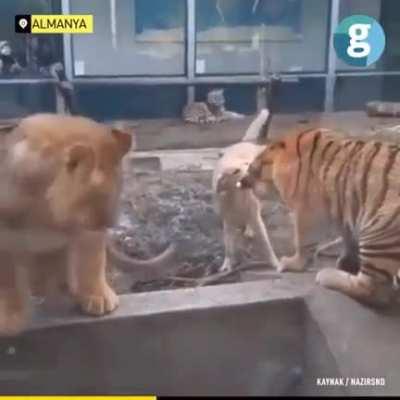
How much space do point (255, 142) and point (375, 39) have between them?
27 cm

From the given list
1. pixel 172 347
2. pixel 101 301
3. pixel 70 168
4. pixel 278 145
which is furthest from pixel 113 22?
pixel 172 347

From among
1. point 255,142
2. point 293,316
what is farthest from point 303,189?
point 293,316

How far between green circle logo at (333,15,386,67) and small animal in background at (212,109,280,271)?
0.22 m

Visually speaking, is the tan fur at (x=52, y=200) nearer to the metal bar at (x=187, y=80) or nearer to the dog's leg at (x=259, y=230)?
the metal bar at (x=187, y=80)

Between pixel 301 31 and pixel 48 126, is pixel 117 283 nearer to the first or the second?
pixel 48 126

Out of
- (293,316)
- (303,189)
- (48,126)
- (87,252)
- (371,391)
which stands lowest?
(371,391)

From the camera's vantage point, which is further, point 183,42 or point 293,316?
point 293,316

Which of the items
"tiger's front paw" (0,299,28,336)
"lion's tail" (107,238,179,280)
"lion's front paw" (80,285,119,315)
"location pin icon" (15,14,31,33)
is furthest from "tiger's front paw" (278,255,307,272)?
"location pin icon" (15,14,31,33)

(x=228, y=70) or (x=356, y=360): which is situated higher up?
(x=228, y=70)

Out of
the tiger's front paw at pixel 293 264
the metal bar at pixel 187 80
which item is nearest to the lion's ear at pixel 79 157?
the metal bar at pixel 187 80

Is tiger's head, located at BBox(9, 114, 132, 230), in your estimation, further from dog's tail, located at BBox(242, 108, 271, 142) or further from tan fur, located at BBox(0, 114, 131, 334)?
dog's tail, located at BBox(242, 108, 271, 142)

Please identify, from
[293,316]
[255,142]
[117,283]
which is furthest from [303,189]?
[117,283]

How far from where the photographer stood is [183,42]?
120cm

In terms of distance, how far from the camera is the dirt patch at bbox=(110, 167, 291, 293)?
4.02ft
